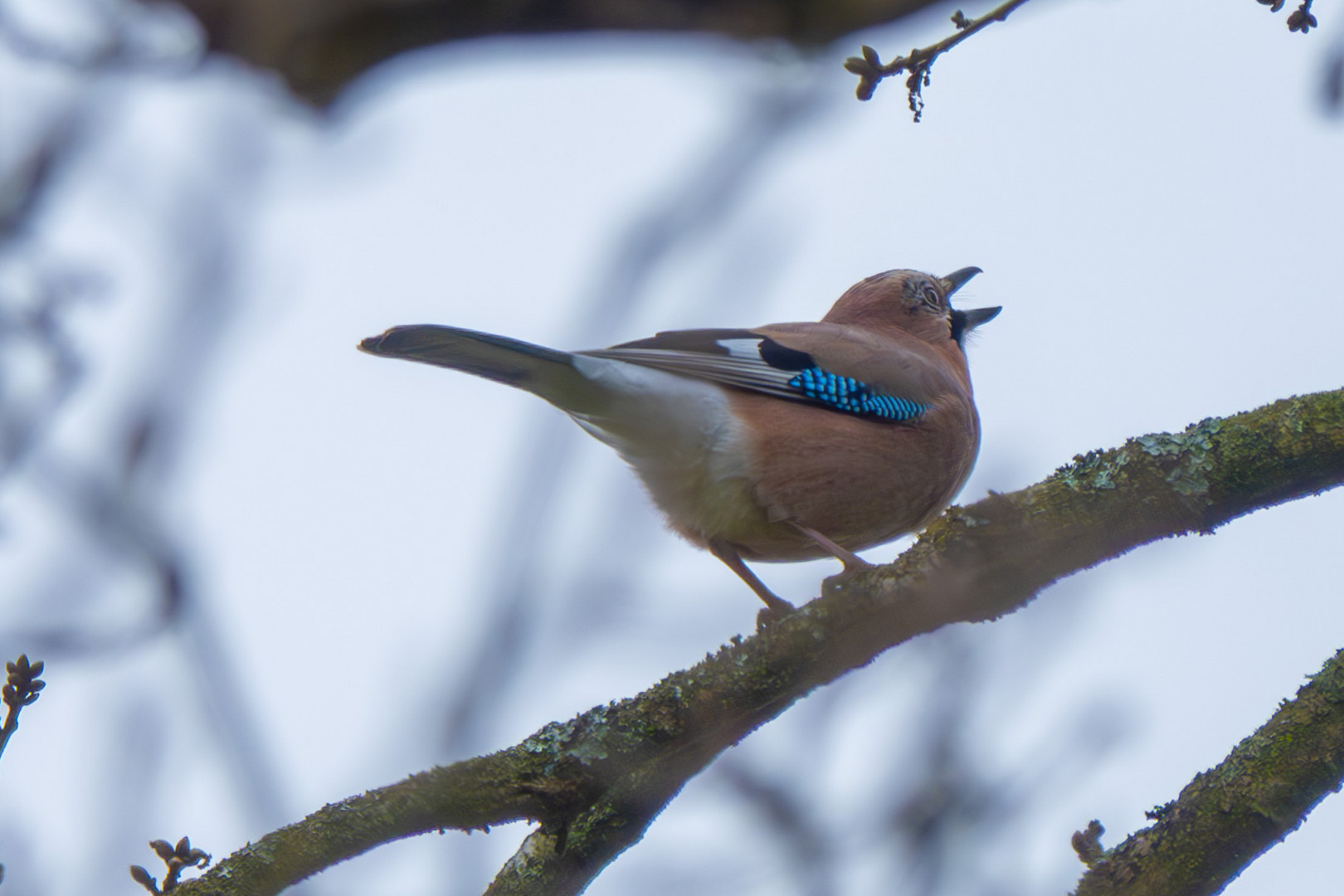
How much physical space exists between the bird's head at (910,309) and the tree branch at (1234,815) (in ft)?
13.8

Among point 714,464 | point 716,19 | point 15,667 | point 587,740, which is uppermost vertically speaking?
point 716,19

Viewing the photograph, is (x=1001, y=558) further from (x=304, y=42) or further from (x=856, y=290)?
(x=856, y=290)

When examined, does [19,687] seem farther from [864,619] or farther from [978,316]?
[978,316]

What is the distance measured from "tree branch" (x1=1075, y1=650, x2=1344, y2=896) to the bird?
2.02 metres

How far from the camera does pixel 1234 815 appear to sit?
130 inches

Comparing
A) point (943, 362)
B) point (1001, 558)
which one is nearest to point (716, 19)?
point (943, 362)

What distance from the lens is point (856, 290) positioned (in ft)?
25.4

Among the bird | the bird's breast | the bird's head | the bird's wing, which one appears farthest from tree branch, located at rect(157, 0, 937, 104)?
the bird's head

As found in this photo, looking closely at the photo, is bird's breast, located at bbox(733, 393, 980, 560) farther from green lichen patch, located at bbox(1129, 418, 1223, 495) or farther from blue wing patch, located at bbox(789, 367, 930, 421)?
green lichen patch, located at bbox(1129, 418, 1223, 495)

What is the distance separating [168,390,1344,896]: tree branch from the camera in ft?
11.6

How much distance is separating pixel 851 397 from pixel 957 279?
2450 millimetres

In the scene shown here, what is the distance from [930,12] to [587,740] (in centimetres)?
354

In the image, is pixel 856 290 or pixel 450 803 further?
pixel 856 290

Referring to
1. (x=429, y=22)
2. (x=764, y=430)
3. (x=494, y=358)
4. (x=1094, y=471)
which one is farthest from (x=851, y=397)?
(x=429, y=22)
